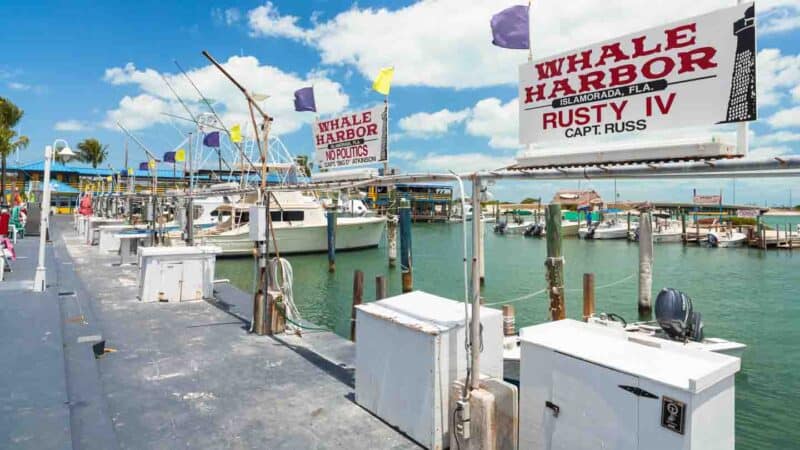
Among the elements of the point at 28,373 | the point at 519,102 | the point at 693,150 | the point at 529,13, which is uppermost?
the point at 529,13

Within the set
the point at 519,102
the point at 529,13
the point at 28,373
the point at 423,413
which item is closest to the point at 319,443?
the point at 423,413

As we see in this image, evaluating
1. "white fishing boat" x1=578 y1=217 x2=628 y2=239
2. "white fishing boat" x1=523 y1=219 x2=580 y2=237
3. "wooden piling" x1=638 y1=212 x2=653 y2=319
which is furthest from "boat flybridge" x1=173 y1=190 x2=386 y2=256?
"white fishing boat" x1=523 y1=219 x2=580 y2=237

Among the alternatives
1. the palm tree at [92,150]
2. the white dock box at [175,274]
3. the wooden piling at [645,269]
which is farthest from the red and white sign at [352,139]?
the palm tree at [92,150]

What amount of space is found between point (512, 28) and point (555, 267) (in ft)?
39.6

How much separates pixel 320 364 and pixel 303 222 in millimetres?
30189

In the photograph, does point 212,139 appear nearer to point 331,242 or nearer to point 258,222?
point 331,242

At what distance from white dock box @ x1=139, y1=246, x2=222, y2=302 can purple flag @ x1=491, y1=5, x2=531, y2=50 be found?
27.4ft

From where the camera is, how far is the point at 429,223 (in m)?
107

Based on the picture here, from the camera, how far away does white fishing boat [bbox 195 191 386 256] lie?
3441 centimetres

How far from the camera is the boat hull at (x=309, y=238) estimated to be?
3431 cm

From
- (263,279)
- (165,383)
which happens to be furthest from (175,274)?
(165,383)

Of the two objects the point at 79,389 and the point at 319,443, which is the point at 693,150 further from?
the point at 79,389

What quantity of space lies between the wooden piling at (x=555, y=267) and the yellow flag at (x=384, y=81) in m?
9.60

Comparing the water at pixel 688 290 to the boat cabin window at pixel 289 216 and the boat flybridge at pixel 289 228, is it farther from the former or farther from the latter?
the boat cabin window at pixel 289 216
